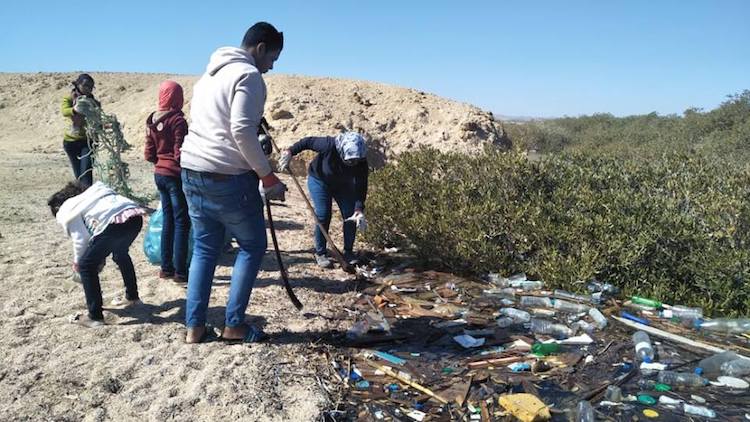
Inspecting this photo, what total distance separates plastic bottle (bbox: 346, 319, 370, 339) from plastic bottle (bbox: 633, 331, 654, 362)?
1.81 m

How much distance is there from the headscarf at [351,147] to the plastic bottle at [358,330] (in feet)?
5.21

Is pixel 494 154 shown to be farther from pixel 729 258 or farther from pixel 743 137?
pixel 743 137

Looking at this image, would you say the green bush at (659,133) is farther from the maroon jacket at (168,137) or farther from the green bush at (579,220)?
the maroon jacket at (168,137)

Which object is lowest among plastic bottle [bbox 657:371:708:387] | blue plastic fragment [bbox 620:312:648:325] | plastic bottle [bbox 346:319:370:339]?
plastic bottle [bbox 346:319:370:339]

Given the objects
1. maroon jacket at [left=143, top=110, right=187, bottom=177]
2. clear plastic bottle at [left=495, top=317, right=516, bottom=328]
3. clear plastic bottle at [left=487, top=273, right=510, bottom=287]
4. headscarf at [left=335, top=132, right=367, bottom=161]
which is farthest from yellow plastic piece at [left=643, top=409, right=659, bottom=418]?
maroon jacket at [left=143, top=110, right=187, bottom=177]

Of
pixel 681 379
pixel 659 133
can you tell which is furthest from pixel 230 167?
pixel 659 133

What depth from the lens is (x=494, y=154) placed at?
Result: 20.5 ft

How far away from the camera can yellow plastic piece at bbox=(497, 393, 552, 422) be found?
2834mm

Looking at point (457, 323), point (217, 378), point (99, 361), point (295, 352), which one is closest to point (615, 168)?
point (457, 323)

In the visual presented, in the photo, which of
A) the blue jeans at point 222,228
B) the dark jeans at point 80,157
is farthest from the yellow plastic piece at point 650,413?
the dark jeans at point 80,157

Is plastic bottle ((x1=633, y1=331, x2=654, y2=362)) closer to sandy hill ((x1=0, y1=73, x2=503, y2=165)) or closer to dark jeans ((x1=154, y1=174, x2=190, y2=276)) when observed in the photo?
dark jeans ((x1=154, y1=174, x2=190, y2=276))

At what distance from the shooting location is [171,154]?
4367 mm

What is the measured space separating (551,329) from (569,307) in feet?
1.42

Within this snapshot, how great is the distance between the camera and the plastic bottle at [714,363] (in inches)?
134
